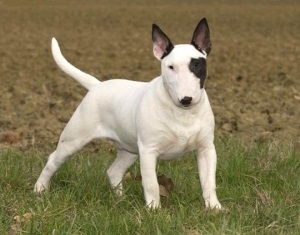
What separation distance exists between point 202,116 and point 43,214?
4.52ft

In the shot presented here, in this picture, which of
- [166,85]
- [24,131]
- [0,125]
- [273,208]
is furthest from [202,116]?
[0,125]

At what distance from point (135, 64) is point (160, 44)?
1101cm

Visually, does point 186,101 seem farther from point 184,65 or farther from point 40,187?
point 40,187

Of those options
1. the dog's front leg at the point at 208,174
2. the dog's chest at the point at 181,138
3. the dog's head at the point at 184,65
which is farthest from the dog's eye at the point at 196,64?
the dog's front leg at the point at 208,174

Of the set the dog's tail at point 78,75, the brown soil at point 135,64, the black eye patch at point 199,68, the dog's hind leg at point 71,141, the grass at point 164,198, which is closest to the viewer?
the grass at point 164,198

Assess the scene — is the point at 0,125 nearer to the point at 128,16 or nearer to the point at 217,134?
the point at 217,134

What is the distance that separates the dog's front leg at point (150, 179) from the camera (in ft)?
18.1

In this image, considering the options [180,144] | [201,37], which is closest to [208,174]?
[180,144]

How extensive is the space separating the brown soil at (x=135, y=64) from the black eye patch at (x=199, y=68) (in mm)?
3393

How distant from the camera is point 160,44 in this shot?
552 centimetres

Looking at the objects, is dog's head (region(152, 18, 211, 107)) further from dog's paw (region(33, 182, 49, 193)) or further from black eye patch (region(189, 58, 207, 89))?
dog's paw (region(33, 182, 49, 193))

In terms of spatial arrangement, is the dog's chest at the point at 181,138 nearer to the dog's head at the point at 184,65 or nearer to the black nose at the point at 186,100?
the dog's head at the point at 184,65

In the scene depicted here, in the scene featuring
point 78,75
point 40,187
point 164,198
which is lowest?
point 40,187

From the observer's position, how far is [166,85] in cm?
544
